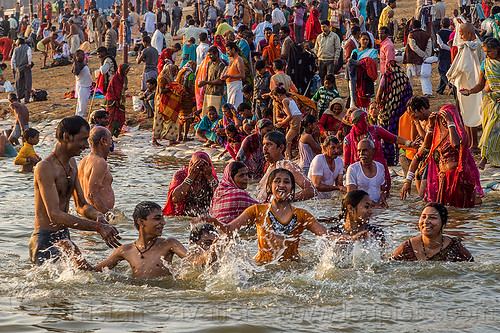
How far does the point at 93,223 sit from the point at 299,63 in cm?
981

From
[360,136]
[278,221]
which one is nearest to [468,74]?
[360,136]

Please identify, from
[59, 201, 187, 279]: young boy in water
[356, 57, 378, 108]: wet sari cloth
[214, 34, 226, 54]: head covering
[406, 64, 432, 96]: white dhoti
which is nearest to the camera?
[59, 201, 187, 279]: young boy in water

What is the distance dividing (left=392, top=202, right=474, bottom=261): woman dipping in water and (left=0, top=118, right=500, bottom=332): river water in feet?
0.26

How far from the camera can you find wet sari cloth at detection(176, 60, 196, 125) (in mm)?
15750

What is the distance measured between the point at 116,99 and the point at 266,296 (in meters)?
10.8

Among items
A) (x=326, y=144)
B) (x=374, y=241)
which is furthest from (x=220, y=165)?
(x=374, y=241)

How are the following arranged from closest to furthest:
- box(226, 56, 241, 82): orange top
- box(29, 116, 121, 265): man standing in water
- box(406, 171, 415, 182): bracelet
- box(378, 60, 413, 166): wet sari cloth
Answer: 1. box(29, 116, 121, 265): man standing in water
2. box(406, 171, 415, 182): bracelet
3. box(378, 60, 413, 166): wet sari cloth
4. box(226, 56, 241, 82): orange top

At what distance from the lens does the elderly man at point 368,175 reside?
840 centimetres

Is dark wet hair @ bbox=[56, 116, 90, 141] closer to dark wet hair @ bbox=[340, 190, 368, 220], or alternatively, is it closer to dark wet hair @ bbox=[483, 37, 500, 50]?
dark wet hair @ bbox=[340, 190, 368, 220]

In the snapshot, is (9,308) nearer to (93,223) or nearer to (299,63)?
(93,223)

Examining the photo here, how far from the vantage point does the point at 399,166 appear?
12086 mm

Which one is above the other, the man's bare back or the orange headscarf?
the orange headscarf

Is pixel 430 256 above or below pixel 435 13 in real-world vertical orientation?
below

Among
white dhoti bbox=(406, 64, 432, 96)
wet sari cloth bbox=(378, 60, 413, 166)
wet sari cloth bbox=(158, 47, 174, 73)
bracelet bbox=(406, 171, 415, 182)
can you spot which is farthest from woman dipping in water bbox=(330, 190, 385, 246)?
wet sari cloth bbox=(158, 47, 174, 73)
